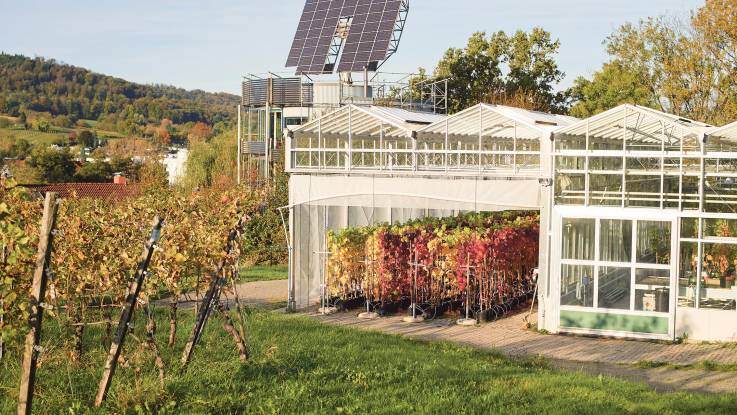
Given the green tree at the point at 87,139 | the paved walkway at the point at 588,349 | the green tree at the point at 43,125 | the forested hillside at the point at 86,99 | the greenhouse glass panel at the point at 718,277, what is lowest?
the paved walkway at the point at 588,349

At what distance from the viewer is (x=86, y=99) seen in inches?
4031

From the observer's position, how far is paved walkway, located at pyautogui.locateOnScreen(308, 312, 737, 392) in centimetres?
1212

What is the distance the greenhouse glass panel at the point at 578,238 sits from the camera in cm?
1529

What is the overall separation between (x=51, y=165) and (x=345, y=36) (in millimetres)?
20785

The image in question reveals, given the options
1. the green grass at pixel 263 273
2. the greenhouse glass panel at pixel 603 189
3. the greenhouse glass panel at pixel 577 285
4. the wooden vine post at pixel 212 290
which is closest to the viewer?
the wooden vine post at pixel 212 290

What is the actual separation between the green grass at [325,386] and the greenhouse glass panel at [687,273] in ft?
14.6

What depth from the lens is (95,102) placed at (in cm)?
Answer: 10162

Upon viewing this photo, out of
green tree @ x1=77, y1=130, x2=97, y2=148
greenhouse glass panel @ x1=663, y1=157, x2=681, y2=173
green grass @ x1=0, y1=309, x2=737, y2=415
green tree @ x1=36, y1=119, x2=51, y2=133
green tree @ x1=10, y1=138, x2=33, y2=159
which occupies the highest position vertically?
green tree @ x1=36, y1=119, x2=51, y2=133

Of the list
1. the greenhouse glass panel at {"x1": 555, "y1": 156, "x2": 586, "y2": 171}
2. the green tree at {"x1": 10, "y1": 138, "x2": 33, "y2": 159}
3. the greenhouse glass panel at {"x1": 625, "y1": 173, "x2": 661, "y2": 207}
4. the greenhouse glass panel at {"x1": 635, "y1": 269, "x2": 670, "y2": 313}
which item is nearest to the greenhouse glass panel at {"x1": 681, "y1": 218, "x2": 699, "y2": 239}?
the greenhouse glass panel at {"x1": 625, "y1": 173, "x2": 661, "y2": 207}

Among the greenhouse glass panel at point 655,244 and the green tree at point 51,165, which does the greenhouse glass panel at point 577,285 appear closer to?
the greenhouse glass panel at point 655,244

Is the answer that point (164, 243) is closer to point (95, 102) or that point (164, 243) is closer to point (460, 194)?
point (460, 194)

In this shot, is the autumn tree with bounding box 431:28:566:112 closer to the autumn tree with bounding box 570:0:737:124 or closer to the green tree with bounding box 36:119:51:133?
the autumn tree with bounding box 570:0:737:124

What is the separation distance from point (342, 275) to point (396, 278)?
1118 millimetres

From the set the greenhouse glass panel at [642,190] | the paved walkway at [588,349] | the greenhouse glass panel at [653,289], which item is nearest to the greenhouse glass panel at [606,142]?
the greenhouse glass panel at [642,190]
